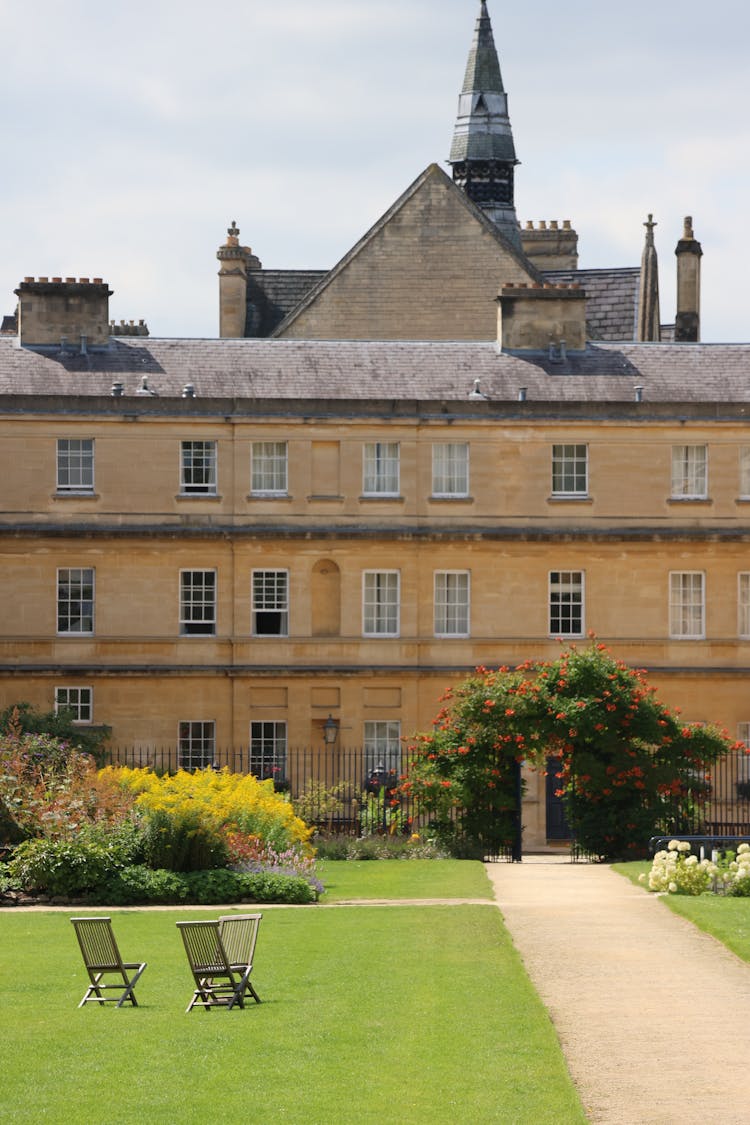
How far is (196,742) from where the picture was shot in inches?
1976

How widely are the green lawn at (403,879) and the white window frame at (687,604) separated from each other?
44.4ft

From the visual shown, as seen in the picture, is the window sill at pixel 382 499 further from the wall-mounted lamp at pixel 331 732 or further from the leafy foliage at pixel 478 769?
the leafy foliage at pixel 478 769

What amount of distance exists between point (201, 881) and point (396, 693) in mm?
19545

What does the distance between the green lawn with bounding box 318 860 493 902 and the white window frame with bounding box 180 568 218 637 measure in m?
12.3

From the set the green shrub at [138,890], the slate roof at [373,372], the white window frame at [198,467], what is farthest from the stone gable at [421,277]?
the green shrub at [138,890]

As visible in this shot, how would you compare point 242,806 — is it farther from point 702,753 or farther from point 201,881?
point 702,753

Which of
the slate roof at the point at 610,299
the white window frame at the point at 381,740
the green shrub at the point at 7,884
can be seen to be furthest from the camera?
the slate roof at the point at 610,299

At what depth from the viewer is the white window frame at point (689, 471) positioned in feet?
169

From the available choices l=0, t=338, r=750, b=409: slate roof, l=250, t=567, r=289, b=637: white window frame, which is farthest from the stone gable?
l=250, t=567, r=289, b=637: white window frame

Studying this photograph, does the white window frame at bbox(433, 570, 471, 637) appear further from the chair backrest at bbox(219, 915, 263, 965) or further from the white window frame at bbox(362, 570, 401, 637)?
the chair backrest at bbox(219, 915, 263, 965)

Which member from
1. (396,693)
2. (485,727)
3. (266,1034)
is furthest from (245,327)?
(266,1034)

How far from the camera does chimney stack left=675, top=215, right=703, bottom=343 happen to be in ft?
224

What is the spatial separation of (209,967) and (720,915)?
9.64m

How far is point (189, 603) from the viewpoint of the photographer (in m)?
50.8
